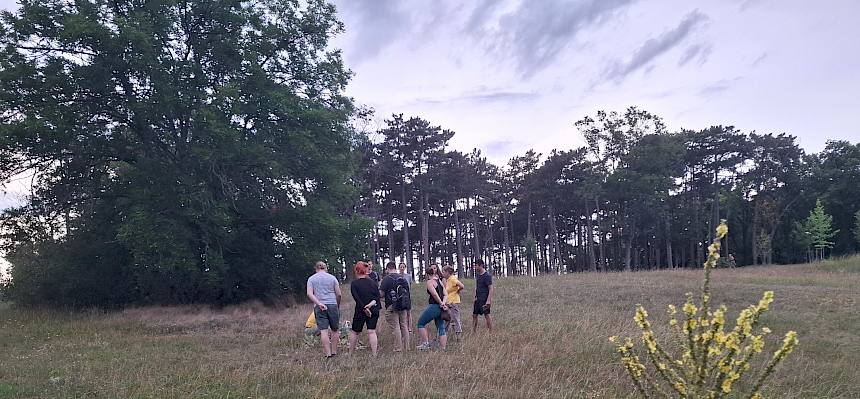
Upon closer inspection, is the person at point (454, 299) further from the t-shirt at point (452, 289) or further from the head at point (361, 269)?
the head at point (361, 269)

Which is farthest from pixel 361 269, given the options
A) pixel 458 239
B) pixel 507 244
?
pixel 507 244

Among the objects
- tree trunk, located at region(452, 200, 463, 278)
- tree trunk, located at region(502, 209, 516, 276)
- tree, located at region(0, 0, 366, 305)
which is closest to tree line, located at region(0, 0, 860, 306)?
tree, located at region(0, 0, 366, 305)

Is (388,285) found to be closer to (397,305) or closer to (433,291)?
(397,305)

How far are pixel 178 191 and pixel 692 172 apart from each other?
2224 inches

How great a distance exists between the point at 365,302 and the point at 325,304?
75 centimetres

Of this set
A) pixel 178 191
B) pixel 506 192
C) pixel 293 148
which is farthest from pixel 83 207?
pixel 506 192

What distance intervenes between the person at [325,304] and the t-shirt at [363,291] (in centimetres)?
33

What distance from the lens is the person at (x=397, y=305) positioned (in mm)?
10531

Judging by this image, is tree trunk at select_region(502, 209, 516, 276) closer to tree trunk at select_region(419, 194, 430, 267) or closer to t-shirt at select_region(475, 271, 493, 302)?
tree trunk at select_region(419, 194, 430, 267)

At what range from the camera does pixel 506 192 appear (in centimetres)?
6234

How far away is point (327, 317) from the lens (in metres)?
10.2

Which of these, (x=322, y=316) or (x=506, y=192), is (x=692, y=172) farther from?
(x=322, y=316)

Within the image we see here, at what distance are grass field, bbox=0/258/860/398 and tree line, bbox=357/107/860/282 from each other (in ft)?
99.1

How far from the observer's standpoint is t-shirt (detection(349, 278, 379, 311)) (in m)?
10.1
